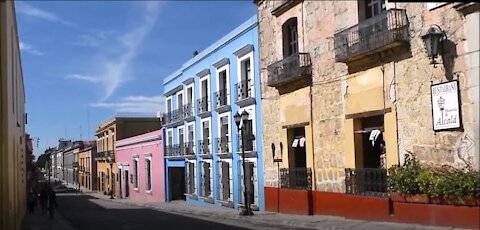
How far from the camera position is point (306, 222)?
55.8 feet

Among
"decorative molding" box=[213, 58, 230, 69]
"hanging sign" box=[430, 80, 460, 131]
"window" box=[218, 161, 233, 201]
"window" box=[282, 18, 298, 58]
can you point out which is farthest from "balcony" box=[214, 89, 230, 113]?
"hanging sign" box=[430, 80, 460, 131]

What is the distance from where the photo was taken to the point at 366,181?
16.7 m

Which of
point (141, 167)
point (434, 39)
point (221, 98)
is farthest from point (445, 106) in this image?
point (141, 167)

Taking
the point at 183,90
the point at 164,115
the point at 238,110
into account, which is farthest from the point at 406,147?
the point at 164,115

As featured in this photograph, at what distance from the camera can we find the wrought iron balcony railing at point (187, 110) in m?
32.5

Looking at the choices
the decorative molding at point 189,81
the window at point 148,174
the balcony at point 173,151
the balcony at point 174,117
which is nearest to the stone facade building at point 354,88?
the decorative molding at point 189,81

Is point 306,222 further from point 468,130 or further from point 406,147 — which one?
point 468,130

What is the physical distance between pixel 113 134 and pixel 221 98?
91.7ft

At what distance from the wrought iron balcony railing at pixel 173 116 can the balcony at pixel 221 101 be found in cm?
648

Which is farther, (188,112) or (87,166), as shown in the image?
(87,166)

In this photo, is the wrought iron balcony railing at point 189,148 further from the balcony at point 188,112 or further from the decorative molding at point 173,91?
the decorative molding at point 173,91

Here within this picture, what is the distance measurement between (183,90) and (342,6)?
693 inches

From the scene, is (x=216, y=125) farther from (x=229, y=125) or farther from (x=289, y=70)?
(x=289, y=70)

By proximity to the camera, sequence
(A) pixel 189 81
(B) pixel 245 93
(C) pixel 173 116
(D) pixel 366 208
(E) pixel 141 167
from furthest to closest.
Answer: (E) pixel 141 167 → (C) pixel 173 116 → (A) pixel 189 81 → (B) pixel 245 93 → (D) pixel 366 208
